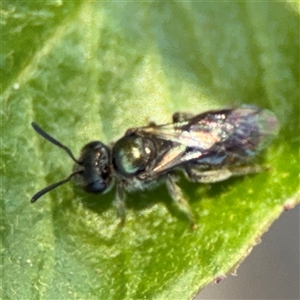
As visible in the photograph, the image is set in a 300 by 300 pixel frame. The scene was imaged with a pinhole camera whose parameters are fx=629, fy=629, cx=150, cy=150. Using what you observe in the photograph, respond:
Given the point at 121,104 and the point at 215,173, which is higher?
the point at 121,104

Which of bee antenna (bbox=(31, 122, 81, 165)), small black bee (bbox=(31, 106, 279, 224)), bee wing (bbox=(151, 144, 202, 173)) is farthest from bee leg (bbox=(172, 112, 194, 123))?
bee antenna (bbox=(31, 122, 81, 165))

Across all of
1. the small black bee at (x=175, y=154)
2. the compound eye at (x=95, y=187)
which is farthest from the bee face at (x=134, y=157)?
the compound eye at (x=95, y=187)

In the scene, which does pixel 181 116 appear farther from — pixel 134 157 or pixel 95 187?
pixel 95 187

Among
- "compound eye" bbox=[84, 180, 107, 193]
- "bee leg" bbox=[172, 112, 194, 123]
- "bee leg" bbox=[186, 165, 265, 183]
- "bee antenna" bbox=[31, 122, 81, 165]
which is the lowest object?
"bee leg" bbox=[186, 165, 265, 183]

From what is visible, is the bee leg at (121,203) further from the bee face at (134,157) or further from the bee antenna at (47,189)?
the bee antenna at (47,189)

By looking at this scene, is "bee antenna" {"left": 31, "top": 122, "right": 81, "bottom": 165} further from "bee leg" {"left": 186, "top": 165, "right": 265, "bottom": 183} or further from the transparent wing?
"bee leg" {"left": 186, "top": 165, "right": 265, "bottom": 183}

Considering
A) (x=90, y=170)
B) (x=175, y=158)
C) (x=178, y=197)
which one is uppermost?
(x=90, y=170)

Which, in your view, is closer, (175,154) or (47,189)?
(47,189)

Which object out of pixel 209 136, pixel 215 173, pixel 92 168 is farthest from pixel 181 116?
pixel 92 168

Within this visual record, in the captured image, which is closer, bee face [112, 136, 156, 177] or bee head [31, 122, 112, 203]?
bee head [31, 122, 112, 203]
